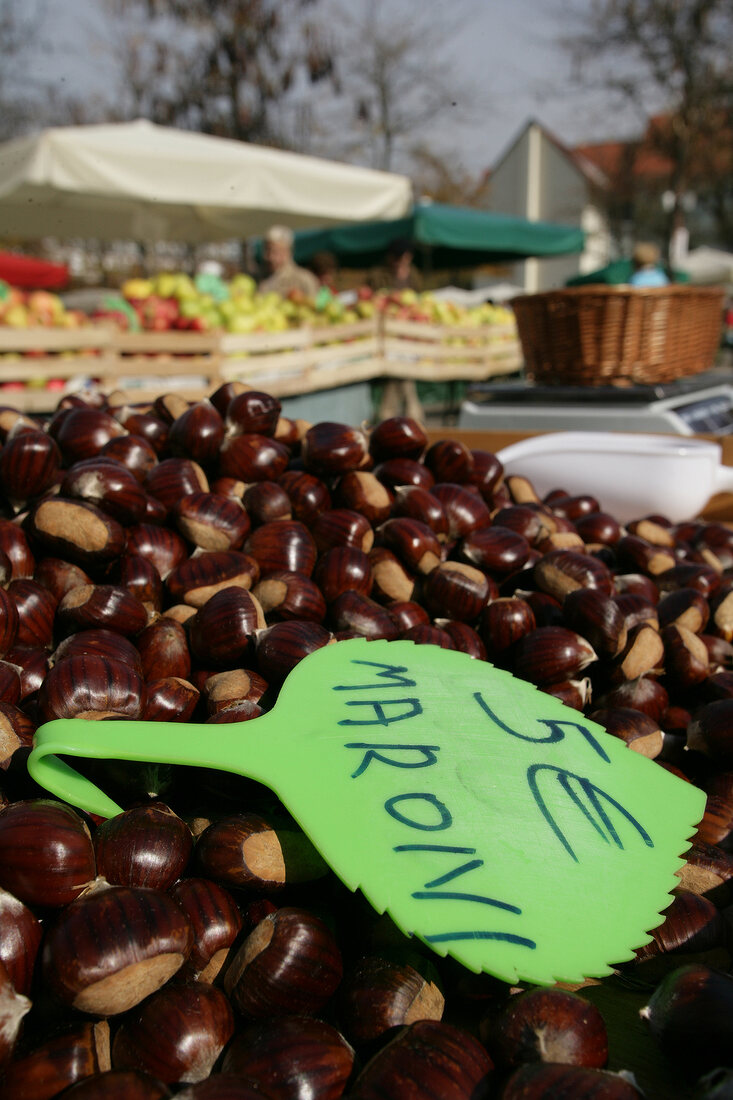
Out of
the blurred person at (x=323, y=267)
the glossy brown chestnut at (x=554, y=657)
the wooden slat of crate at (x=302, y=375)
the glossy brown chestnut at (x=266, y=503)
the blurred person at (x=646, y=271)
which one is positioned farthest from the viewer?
the blurred person at (x=323, y=267)

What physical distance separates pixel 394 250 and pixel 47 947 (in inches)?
318

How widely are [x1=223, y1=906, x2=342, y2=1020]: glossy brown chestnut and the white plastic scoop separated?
5.61 feet

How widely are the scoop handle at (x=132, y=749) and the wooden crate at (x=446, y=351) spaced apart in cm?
624

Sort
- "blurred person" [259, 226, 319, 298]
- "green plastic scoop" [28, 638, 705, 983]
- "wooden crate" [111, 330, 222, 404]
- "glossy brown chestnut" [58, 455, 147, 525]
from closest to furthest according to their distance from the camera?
"green plastic scoop" [28, 638, 705, 983] < "glossy brown chestnut" [58, 455, 147, 525] < "wooden crate" [111, 330, 222, 404] < "blurred person" [259, 226, 319, 298]

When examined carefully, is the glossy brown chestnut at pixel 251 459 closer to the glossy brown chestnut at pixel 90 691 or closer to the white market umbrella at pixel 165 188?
the glossy brown chestnut at pixel 90 691

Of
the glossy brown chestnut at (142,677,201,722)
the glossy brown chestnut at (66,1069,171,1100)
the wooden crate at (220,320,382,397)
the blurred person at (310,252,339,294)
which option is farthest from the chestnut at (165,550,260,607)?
the blurred person at (310,252,339,294)

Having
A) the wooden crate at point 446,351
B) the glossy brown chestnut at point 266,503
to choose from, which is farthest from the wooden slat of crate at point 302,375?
the glossy brown chestnut at point 266,503

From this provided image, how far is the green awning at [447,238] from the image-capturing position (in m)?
9.64

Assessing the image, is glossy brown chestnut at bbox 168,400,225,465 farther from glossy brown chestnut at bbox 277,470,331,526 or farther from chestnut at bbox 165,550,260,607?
chestnut at bbox 165,550,260,607

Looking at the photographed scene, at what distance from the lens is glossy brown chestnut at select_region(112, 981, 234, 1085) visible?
70 cm

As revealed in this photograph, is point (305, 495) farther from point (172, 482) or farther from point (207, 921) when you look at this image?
point (207, 921)

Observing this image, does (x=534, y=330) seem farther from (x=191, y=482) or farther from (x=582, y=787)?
(x=582, y=787)

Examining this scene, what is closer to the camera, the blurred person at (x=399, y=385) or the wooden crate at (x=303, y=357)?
the wooden crate at (x=303, y=357)

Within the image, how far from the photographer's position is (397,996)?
2.51ft
